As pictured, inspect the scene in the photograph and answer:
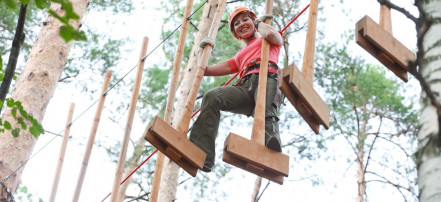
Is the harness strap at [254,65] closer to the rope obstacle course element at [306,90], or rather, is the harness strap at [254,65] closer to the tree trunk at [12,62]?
the rope obstacle course element at [306,90]

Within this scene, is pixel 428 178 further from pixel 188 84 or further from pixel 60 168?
pixel 188 84

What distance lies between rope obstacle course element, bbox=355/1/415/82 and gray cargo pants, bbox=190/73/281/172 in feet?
1.96

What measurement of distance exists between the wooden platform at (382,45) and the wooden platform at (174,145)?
1.16 meters

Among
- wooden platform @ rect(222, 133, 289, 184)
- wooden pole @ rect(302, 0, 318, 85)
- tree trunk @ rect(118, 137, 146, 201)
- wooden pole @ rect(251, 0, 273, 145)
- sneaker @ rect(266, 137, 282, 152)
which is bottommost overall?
wooden platform @ rect(222, 133, 289, 184)

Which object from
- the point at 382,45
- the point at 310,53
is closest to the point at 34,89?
the point at 310,53

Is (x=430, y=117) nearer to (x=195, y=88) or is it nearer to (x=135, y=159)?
(x=195, y=88)

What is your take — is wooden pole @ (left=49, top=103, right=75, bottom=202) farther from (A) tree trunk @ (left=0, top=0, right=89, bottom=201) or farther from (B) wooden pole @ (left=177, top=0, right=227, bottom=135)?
(B) wooden pole @ (left=177, top=0, right=227, bottom=135)

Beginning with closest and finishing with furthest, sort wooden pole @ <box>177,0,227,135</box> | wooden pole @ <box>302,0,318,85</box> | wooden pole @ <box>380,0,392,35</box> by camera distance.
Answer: wooden pole @ <box>177,0,227,135</box>, wooden pole @ <box>302,0,318,85</box>, wooden pole @ <box>380,0,392,35</box>

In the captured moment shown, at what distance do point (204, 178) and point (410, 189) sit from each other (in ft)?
11.1

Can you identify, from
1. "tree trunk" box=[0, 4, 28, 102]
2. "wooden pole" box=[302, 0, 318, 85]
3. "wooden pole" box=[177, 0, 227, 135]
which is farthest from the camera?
"wooden pole" box=[302, 0, 318, 85]

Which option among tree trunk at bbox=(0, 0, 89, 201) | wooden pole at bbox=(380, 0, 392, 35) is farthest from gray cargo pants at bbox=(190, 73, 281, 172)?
tree trunk at bbox=(0, 0, 89, 201)

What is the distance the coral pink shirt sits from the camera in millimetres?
3881

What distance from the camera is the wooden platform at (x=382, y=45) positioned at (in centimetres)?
361

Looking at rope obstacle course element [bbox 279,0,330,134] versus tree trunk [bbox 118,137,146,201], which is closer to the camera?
rope obstacle course element [bbox 279,0,330,134]
